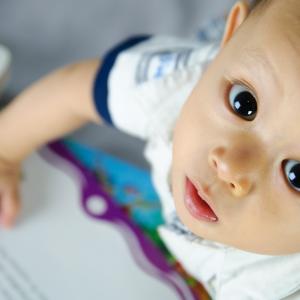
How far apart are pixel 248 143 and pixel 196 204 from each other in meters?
0.07

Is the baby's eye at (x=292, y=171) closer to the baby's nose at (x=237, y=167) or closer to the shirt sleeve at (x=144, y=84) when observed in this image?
the baby's nose at (x=237, y=167)

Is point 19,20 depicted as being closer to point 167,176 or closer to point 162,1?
point 162,1

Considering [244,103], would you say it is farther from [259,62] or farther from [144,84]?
[144,84]

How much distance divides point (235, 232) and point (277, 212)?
35mm

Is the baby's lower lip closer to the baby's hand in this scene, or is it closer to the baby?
the baby

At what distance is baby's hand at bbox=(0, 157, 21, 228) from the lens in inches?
21.5

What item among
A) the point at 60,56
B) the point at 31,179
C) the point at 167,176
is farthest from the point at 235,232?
the point at 60,56

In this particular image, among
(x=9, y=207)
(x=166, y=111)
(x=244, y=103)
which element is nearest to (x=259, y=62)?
(x=244, y=103)

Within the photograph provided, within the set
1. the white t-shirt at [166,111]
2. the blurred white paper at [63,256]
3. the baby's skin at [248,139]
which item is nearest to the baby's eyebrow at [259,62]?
the baby's skin at [248,139]

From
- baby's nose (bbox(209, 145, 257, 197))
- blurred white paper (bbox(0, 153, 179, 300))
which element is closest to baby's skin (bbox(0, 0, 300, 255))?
baby's nose (bbox(209, 145, 257, 197))

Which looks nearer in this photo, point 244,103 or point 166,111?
point 244,103

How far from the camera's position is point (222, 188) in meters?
0.38

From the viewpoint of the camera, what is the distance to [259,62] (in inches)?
14.6

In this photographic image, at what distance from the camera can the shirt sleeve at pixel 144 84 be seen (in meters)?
0.52
